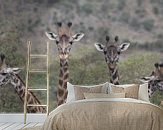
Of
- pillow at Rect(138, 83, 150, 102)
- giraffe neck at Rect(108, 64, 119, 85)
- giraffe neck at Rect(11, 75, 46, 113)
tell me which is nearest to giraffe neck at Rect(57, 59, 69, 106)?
giraffe neck at Rect(11, 75, 46, 113)

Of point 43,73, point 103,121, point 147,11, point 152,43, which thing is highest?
point 147,11

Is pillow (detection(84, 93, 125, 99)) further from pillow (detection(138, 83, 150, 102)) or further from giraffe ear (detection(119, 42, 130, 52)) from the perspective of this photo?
giraffe ear (detection(119, 42, 130, 52))

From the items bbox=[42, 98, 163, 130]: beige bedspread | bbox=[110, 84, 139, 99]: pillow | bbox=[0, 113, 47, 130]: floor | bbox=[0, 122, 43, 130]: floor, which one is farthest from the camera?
bbox=[0, 113, 47, 130]: floor

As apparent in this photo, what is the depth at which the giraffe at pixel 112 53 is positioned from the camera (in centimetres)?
690

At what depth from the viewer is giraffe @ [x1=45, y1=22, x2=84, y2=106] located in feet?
22.6

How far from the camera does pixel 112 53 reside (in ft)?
22.7

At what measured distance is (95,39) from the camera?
22.8ft

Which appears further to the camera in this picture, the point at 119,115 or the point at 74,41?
the point at 74,41

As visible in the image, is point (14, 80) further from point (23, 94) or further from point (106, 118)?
point (106, 118)

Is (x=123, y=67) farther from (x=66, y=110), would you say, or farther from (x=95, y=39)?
(x=66, y=110)

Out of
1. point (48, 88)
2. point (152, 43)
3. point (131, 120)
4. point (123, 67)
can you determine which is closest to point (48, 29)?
point (48, 88)

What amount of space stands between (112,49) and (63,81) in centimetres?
117

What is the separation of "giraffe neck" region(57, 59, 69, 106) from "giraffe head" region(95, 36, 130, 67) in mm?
744

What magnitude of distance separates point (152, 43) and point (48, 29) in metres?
2.10
